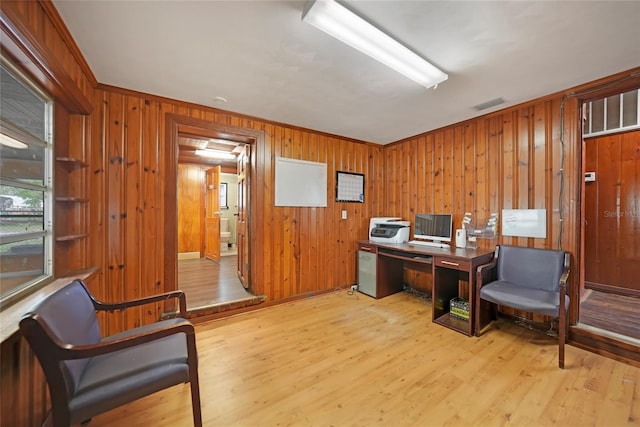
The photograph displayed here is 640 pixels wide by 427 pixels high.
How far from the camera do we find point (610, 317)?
2.68 meters

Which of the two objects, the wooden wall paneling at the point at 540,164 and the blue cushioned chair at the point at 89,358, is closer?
the blue cushioned chair at the point at 89,358

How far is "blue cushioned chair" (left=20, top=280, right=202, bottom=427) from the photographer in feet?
3.48

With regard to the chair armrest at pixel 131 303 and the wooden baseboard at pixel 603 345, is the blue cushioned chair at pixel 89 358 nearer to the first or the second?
the chair armrest at pixel 131 303

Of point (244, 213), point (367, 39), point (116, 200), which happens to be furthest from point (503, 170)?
point (116, 200)

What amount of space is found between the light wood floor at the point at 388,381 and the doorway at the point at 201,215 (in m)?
0.66

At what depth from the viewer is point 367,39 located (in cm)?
162

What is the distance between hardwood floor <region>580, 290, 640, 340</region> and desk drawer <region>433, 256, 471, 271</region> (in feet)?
3.94

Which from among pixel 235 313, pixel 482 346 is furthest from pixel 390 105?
pixel 235 313

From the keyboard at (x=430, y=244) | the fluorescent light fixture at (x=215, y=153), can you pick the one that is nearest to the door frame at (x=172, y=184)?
the fluorescent light fixture at (x=215, y=153)

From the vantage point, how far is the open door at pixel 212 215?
5457 millimetres

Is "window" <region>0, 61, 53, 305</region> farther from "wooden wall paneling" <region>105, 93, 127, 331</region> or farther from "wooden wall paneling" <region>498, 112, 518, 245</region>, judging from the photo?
"wooden wall paneling" <region>498, 112, 518, 245</region>

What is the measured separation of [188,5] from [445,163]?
3.22m

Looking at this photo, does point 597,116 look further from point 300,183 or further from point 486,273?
point 300,183

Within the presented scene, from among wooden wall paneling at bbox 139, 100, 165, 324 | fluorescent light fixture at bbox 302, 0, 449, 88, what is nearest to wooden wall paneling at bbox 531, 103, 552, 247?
fluorescent light fixture at bbox 302, 0, 449, 88
